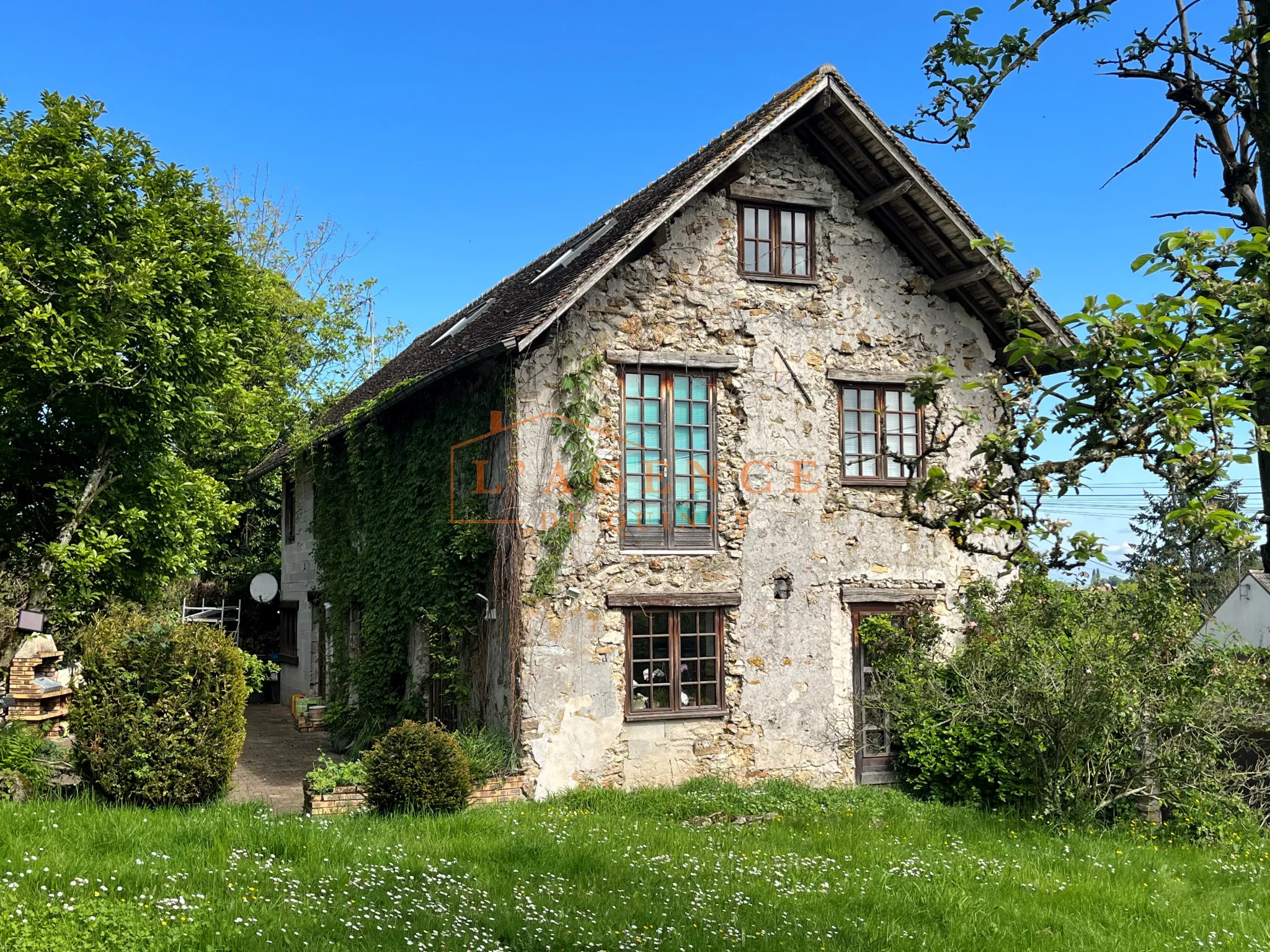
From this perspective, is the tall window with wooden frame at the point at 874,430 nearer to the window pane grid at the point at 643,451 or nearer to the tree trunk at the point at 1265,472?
the window pane grid at the point at 643,451

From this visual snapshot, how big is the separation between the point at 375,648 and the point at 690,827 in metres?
6.76

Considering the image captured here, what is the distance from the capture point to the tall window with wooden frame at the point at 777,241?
1471cm

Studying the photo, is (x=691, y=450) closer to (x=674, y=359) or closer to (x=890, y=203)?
(x=674, y=359)

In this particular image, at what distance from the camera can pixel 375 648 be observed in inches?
644

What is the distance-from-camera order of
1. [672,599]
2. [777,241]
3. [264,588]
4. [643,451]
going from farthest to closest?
1. [264,588]
2. [777,241]
3. [643,451]
4. [672,599]

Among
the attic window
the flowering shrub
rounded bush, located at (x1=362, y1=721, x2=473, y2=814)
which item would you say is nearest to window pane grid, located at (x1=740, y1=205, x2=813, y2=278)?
the flowering shrub

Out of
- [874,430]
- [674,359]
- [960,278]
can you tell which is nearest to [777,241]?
[674,359]

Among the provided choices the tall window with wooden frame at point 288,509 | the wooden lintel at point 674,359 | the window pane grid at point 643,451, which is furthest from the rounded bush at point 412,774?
the tall window with wooden frame at point 288,509

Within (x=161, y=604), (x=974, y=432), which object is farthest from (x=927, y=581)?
(x=161, y=604)

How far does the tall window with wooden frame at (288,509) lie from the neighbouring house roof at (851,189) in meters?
8.73

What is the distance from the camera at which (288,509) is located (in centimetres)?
2458

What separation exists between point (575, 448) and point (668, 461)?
4.22 ft

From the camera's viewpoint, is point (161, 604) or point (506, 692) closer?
point (506, 692)

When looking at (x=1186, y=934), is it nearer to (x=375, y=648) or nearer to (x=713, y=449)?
(x=713, y=449)
